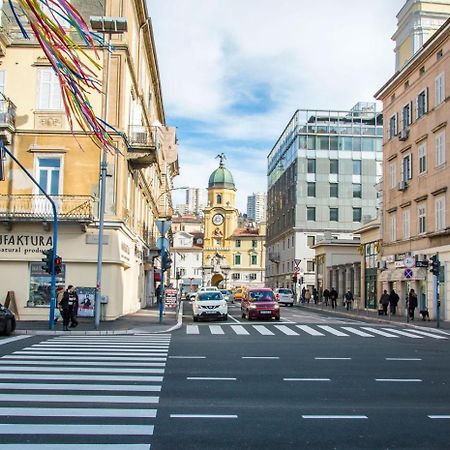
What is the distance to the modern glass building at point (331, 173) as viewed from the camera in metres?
77.9

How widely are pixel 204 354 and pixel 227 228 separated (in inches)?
4498

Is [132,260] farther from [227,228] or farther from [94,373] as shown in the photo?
[227,228]

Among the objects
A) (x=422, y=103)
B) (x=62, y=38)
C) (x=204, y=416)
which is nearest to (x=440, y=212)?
(x=422, y=103)

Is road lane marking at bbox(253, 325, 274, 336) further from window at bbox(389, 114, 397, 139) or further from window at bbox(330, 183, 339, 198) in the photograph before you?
window at bbox(330, 183, 339, 198)

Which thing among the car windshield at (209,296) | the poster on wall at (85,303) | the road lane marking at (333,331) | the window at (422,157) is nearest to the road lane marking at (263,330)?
the road lane marking at (333,331)

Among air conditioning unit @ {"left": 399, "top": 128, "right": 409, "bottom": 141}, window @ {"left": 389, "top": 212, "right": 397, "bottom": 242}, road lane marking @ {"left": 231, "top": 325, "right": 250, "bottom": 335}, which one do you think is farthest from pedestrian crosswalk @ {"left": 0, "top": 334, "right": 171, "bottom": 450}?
window @ {"left": 389, "top": 212, "right": 397, "bottom": 242}

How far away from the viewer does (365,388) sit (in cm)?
1108

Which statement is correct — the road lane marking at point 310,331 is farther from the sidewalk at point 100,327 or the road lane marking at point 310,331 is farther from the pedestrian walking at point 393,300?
the pedestrian walking at point 393,300

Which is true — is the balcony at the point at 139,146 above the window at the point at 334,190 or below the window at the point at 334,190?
below

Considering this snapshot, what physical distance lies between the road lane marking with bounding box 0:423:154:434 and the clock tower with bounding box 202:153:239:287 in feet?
394

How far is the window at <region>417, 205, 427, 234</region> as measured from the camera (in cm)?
3656

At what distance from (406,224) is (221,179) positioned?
9325 centimetres

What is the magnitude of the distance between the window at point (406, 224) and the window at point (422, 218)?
1631 mm

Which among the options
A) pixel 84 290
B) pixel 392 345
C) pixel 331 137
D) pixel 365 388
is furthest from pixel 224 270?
pixel 365 388
